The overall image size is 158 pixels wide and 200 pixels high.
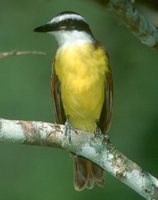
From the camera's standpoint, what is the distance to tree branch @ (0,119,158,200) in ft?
17.1

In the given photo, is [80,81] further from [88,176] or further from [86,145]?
[86,145]

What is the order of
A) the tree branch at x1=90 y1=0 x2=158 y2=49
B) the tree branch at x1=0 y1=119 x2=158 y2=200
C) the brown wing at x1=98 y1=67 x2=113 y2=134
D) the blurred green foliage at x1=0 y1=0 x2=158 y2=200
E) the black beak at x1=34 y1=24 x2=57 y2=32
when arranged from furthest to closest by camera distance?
the blurred green foliage at x1=0 y1=0 x2=158 y2=200 → the brown wing at x1=98 y1=67 x2=113 y2=134 → the black beak at x1=34 y1=24 x2=57 y2=32 → the tree branch at x1=90 y1=0 x2=158 y2=49 → the tree branch at x1=0 y1=119 x2=158 y2=200

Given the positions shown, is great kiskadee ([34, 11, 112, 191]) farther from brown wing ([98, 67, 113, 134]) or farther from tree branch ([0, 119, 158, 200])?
tree branch ([0, 119, 158, 200])

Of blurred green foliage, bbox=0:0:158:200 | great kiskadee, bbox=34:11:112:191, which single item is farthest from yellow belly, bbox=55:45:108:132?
blurred green foliage, bbox=0:0:158:200

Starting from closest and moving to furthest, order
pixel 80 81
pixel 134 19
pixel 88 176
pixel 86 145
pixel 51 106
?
pixel 86 145 < pixel 134 19 < pixel 80 81 < pixel 88 176 < pixel 51 106

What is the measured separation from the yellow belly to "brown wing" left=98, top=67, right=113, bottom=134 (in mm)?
52

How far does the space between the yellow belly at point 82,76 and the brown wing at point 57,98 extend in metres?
0.06

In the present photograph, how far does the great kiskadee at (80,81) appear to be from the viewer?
245 inches

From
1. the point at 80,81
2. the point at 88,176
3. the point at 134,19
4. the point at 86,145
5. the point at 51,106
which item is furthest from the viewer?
the point at 51,106

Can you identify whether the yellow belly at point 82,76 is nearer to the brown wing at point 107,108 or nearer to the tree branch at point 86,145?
the brown wing at point 107,108

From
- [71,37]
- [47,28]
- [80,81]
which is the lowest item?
[80,81]

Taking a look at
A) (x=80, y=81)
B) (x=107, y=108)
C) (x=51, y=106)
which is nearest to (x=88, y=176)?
(x=107, y=108)

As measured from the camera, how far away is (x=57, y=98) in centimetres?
645

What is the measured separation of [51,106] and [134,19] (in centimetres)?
270
